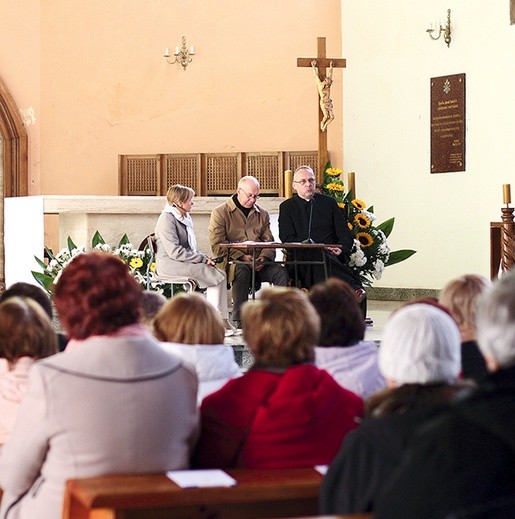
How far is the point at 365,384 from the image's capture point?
3713 mm

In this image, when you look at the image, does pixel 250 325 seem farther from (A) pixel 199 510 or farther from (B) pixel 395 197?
(B) pixel 395 197

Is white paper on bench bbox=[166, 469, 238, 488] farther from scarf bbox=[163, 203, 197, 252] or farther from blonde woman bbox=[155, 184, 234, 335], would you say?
scarf bbox=[163, 203, 197, 252]

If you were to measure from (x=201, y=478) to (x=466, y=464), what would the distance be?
1186mm

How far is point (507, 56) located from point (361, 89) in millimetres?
1943

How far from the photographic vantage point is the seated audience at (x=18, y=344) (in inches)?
133

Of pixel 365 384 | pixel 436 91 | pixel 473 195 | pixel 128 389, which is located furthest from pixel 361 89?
pixel 128 389

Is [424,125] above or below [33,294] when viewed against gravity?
above

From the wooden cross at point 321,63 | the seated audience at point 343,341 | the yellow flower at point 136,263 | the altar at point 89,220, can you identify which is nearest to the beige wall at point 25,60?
the altar at point 89,220

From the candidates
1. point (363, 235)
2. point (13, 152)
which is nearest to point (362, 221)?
point (363, 235)

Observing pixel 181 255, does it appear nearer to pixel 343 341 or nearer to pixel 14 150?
pixel 343 341

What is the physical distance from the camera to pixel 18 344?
11.1 ft

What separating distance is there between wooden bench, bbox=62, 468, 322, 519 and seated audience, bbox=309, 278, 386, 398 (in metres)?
0.89

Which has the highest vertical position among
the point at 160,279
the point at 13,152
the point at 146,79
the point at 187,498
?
the point at 146,79

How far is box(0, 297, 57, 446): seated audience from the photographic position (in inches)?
133
